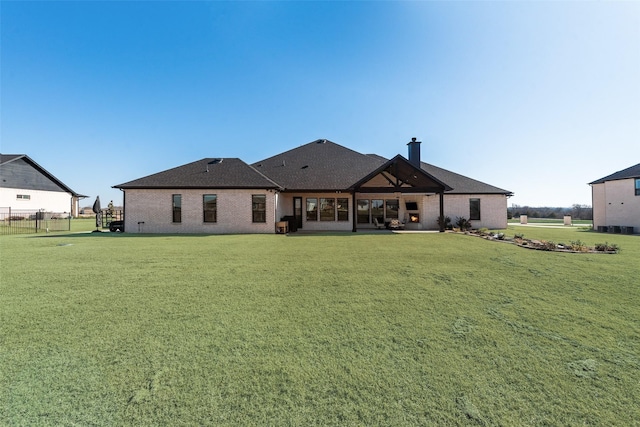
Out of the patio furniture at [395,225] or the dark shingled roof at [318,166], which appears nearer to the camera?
the patio furniture at [395,225]

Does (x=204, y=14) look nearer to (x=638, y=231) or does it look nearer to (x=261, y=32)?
(x=261, y=32)

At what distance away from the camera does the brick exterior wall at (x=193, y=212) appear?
53.7 ft

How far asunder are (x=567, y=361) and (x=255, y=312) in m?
4.07

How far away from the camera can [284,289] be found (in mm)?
5199

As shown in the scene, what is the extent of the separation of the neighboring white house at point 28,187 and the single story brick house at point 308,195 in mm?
19206

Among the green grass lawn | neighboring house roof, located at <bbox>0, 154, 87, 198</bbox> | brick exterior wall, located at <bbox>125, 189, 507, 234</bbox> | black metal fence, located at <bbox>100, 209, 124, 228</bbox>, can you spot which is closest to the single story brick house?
brick exterior wall, located at <bbox>125, 189, 507, 234</bbox>

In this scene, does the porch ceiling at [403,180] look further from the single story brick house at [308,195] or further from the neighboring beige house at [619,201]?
the neighboring beige house at [619,201]

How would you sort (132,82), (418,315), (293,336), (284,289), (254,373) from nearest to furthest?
1. (254,373)
2. (293,336)
3. (418,315)
4. (284,289)
5. (132,82)

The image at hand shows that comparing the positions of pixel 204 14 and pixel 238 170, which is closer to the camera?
pixel 204 14

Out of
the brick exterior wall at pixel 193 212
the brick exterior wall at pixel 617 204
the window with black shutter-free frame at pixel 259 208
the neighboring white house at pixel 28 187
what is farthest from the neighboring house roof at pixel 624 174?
the neighboring white house at pixel 28 187

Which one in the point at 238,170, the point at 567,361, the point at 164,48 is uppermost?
the point at 164,48

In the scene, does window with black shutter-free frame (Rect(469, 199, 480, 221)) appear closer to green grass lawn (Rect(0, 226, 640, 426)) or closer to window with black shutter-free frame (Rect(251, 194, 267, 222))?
green grass lawn (Rect(0, 226, 640, 426))

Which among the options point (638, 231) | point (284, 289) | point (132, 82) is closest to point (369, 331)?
point (284, 289)

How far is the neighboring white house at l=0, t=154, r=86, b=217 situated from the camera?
28.1 metres
